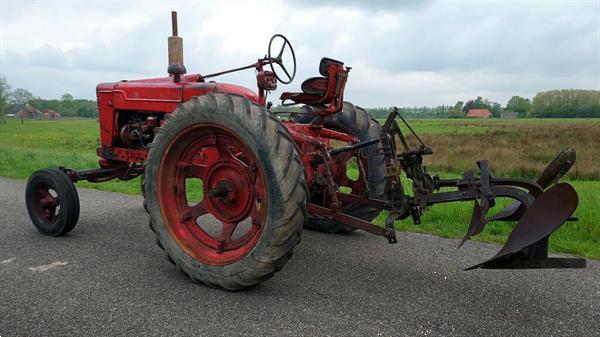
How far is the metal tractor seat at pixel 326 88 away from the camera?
3.75 m

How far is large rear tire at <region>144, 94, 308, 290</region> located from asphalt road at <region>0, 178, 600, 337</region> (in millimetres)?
232

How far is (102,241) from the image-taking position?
442 centimetres

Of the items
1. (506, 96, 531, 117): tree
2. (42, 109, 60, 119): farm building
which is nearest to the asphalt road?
(506, 96, 531, 117): tree

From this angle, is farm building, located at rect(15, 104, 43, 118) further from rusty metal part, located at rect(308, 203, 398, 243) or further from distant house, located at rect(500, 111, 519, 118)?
rusty metal part, located at rect(308, 203, 398, 243)

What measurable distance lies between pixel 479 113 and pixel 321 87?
101 metres

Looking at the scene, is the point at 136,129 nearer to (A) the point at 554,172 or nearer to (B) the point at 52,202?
(B) the point at 52,202

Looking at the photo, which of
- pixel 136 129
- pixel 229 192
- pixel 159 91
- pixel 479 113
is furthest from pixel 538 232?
pixel 479 113

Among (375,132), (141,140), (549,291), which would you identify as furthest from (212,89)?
(549,291)

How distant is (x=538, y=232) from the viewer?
2740 mm

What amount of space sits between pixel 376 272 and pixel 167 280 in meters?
1.57

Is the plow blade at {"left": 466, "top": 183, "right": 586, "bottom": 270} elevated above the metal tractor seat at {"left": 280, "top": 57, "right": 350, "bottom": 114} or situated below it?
below

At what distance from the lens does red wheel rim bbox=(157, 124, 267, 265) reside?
11.0 feet

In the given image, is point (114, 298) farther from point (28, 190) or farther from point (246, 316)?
point (28, 190)

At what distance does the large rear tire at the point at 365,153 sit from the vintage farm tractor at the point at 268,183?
11mm
